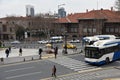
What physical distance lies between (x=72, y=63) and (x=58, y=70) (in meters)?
5.01

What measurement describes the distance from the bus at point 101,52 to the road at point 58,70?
732 mm

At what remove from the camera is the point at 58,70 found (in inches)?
1316

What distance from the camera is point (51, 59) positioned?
4166 centimetres

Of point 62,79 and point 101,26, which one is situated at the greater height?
point 101,26

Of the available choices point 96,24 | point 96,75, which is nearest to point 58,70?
point 96,75

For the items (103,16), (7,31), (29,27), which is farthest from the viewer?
(29,27)

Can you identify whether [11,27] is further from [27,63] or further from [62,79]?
[62,79]

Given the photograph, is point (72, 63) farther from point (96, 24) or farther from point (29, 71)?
point (96, 24)

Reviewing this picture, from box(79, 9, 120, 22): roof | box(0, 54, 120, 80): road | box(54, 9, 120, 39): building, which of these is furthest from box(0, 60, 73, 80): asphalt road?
box(79, 9, 120, 22): roof

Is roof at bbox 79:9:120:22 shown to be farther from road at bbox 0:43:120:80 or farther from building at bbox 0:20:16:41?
road at bbox 0:43:120:80

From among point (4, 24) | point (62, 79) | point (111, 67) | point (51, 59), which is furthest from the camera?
point (4, 24)

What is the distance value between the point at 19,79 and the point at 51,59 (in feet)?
42.8

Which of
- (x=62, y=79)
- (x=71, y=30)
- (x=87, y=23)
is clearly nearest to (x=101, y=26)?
(x=87, y=23)

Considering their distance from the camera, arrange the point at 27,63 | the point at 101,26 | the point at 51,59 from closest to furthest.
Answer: the point at 27,63, the point at 51,59, the point at 101,26
